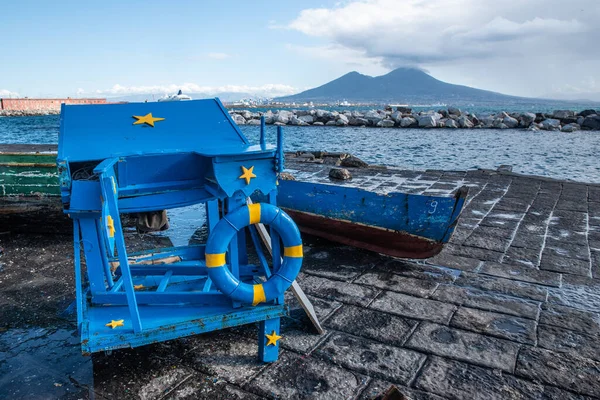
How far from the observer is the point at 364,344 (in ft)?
13.4

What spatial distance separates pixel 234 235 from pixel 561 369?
3081mm

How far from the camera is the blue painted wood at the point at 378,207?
618 cm

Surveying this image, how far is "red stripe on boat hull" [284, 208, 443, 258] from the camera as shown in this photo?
632 centimetres

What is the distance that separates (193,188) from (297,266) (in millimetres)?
1272

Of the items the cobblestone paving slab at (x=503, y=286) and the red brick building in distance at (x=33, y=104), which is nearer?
the cobblestone paving slab at (x=503, y=286)

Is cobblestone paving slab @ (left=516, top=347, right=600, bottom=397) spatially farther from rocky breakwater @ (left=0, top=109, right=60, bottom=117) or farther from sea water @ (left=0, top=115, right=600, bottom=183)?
rocky breakwater @ (left=0, top=109, right=60, bottom=117)

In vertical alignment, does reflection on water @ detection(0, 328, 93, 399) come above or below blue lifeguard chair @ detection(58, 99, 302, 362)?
below

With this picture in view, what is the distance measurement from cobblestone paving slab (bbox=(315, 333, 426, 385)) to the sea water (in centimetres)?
1430

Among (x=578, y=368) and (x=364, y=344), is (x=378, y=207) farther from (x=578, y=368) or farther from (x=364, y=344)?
(x=578, y=368)

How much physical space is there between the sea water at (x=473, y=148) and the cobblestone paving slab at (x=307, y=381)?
583 inches

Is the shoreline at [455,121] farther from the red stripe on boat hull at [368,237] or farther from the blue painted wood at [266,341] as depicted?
the blue painted wood at [266,341]

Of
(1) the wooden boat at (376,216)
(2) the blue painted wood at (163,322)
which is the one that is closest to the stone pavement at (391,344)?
(1) the wooden boat at (376,216)

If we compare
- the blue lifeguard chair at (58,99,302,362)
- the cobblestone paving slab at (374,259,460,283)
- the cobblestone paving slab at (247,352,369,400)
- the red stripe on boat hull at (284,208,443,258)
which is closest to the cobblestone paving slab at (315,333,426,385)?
the cobblestone paving slab at (247,352,369,400)

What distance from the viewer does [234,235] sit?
355cm
